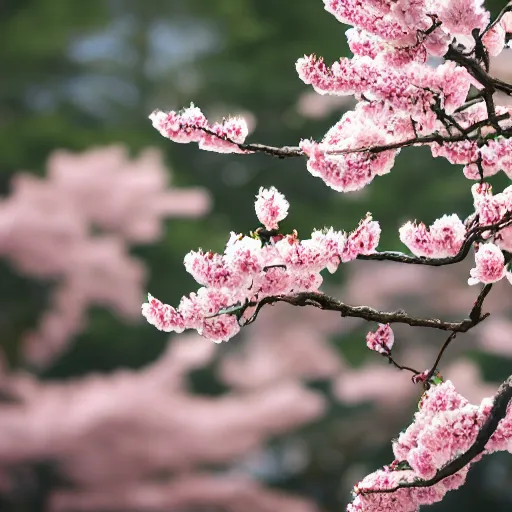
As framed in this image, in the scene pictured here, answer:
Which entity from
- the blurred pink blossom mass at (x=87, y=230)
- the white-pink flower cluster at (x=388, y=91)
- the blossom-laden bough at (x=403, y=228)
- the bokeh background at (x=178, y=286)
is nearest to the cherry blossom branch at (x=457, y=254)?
the blossom-laden bough at (x=403, y=228)

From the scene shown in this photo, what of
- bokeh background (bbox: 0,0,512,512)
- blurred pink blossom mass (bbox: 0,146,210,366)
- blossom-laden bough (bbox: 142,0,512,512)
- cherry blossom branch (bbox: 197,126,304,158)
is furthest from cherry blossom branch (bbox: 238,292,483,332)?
blurred pink blossom mass (bbox: 0,146,210,366)

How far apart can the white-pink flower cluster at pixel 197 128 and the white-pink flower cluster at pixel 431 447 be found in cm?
53

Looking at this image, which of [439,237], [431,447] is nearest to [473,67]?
[439,237]

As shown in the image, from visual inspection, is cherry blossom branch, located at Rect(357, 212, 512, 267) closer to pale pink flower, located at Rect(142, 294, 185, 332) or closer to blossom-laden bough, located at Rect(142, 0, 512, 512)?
blossom-laden bough, located at Rect(142, 0, 512, 512)

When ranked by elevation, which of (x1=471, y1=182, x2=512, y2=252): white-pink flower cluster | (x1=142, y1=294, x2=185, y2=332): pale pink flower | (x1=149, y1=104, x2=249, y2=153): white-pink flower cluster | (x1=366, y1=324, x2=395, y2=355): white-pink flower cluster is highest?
(x1=149, y1=104, x2=249, y2=153): white-pink flower cluster

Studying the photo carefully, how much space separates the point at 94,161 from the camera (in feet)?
16.4

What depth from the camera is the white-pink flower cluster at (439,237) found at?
50.6 inches

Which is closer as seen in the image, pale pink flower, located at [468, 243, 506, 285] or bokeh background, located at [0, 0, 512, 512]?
pale pink flower, located at [468, 243, 506, 285]

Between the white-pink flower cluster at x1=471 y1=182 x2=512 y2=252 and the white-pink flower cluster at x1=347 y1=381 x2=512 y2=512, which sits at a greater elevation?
the white-pink flower cluster at x1=471 y1=182 x2=512 y2=252

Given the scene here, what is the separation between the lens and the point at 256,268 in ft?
4.05

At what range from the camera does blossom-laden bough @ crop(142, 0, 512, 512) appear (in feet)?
3.99

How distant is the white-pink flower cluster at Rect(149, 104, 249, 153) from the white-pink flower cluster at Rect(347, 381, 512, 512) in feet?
1.73

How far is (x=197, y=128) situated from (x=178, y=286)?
4.72 m

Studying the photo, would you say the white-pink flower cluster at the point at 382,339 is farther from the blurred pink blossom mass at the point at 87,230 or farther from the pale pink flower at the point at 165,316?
the blurred pink blossom mass at the point at 87,230
